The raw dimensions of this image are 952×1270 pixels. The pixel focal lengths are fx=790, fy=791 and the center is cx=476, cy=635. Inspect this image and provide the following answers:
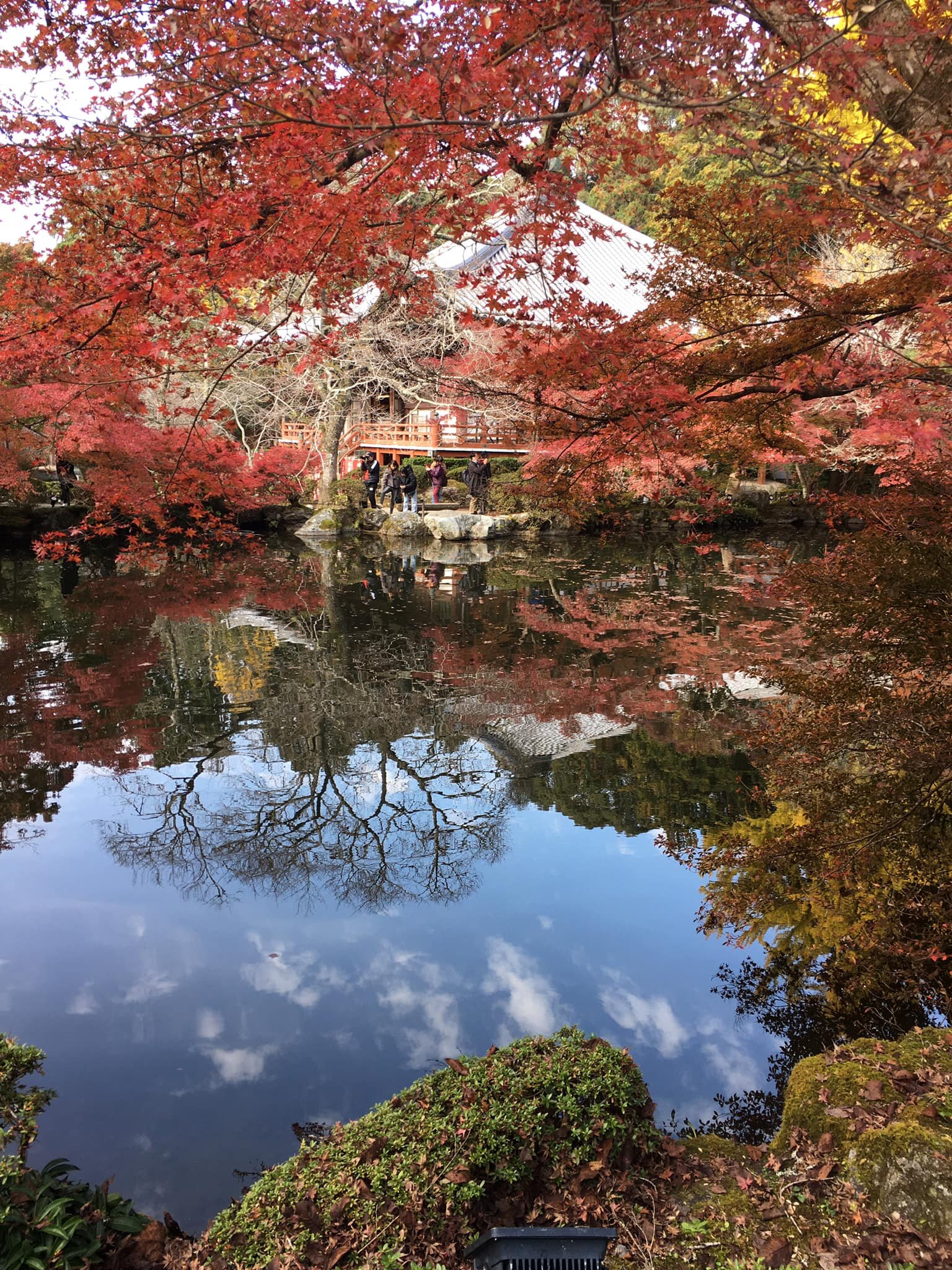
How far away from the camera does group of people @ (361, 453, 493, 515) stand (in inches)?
813

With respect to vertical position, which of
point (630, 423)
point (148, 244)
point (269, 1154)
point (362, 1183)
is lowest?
point (269, 1154)

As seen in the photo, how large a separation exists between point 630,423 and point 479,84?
2438mm

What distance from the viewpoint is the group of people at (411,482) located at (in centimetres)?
2066

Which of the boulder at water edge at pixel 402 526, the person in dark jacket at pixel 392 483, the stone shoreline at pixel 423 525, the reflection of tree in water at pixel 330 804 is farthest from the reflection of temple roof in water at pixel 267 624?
the person in dark jacket at pixel 392 483

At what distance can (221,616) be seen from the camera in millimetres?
12914

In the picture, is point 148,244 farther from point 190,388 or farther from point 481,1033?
point 190,388

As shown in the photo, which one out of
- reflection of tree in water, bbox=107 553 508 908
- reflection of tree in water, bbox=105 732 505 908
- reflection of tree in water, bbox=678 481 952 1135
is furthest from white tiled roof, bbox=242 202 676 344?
reflection of tree in water, bbox=678 481 952 1135

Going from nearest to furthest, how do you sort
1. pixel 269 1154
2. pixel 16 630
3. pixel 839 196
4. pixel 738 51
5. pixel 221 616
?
pixel 738 51 < pixel 269 1154 < pixel 839 196 < pixel 16 630 < pixel 221 616

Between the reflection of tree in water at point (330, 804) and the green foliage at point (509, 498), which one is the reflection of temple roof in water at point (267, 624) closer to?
the reflection of tree in water at point (330, 804)

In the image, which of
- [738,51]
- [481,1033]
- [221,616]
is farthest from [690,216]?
[221,616]

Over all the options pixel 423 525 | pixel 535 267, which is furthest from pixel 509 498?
pixel 535 267

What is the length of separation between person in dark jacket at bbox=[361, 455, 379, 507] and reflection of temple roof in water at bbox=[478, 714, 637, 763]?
Result: 46.5ft

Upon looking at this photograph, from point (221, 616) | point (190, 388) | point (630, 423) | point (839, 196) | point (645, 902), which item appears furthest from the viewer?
point (190, 388)

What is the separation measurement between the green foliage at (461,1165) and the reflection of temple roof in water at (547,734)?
4667mm
